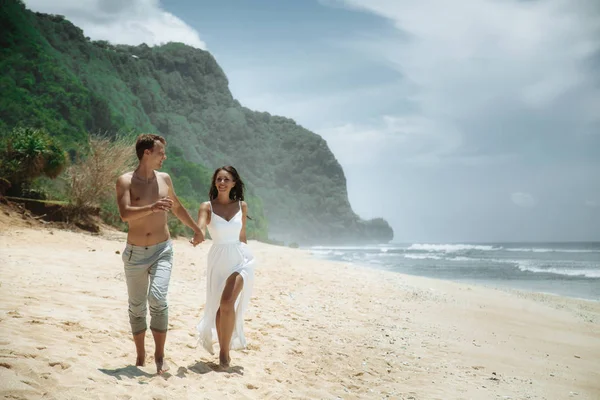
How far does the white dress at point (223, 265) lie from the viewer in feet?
14.9

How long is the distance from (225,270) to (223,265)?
0.06 meters

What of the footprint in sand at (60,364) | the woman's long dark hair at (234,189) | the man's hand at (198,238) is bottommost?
the footprint in sand at (60,364)

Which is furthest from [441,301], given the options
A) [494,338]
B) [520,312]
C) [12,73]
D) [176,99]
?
[176,99]

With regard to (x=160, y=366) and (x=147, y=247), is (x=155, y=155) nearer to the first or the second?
(x=147, y=247)

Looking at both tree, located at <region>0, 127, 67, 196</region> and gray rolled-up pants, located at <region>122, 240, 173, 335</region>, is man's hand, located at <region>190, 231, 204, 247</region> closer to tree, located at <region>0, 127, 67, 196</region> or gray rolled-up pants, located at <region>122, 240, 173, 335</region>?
gray rolled-up pants, located at <region>122, 240, 173, 335</region>

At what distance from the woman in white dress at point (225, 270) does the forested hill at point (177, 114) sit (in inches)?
1761

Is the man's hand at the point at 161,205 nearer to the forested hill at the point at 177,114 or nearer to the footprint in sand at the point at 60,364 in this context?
the footprint in sand at the point at 60,364

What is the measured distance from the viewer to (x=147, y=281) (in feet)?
13.4

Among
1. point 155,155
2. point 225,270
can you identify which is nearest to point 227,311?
point 225,270

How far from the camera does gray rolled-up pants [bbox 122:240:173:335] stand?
3.95 meters

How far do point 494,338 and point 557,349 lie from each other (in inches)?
38.6

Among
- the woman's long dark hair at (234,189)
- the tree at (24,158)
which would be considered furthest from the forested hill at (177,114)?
the woman's long dark hair at (234,189)

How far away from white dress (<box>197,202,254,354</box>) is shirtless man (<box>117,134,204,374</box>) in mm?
549

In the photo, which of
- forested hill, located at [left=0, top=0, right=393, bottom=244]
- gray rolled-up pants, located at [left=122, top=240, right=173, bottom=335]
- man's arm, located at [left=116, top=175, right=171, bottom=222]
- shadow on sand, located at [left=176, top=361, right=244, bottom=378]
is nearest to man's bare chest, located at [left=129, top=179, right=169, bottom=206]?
man's arm, located at [left=116, top=175, right=171, bottom=222]
